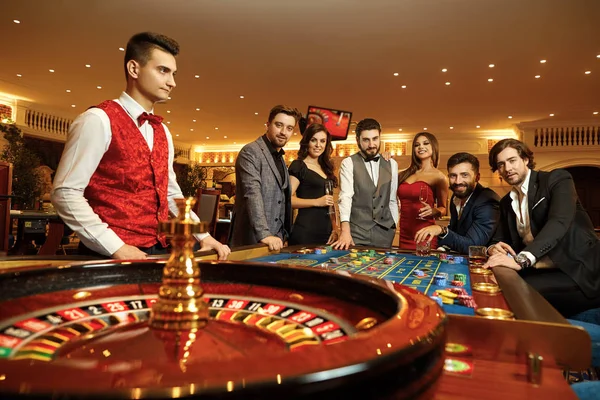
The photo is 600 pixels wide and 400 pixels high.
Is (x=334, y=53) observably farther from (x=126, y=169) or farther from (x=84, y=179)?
(x=84, y=179)

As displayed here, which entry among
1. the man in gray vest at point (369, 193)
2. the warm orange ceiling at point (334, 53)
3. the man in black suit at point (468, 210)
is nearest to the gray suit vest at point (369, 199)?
the man in gray vest at point (369, 193)

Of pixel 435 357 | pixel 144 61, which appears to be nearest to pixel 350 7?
pixel 144 61

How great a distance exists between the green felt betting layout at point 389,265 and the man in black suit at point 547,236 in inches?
9.3

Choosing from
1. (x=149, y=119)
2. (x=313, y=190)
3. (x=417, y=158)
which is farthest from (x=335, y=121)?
(x=149, y=119)

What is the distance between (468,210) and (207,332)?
2.61 meters

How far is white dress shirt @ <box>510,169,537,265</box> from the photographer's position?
2400mm

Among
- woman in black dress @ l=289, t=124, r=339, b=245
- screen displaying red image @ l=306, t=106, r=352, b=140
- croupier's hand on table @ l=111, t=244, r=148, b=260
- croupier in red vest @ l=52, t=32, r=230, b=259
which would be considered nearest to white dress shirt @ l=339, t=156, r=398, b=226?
woman in black dress @ l=289, t=124, r=339, b=245

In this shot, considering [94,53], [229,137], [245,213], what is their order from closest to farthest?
[245,213]
[94,53]
[229,137]

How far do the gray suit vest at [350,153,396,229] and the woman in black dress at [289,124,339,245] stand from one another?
19 centimetres

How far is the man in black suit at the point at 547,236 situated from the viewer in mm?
1948

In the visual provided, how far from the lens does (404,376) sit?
39 cm

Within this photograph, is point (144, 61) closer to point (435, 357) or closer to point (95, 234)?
point (95, 234)

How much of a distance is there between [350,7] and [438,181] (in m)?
3.50

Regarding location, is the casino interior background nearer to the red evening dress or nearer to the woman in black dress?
the woman in black dress
